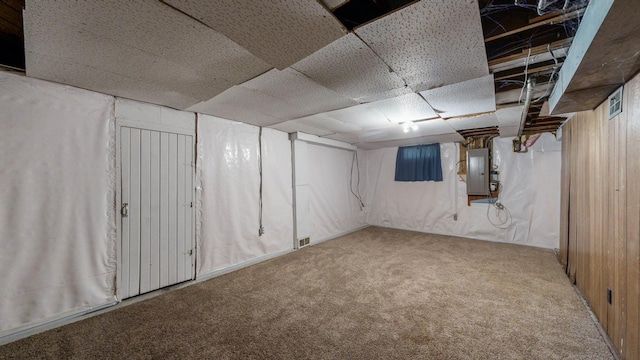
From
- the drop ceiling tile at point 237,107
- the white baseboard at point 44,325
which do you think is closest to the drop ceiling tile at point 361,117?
the drop ceiling tile at point 237,107

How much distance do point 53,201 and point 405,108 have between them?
137 inches

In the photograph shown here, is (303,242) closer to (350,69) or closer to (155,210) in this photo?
(155,210)

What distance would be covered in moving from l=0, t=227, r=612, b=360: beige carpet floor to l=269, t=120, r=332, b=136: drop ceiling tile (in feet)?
6.77

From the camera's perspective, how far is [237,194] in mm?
3352

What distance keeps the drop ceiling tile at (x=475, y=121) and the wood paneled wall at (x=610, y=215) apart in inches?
30.8

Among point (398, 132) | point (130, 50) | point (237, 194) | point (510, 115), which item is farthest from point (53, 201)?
point (510, 115)

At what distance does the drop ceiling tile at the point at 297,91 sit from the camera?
1.89m

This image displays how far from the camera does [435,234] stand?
5.05 m

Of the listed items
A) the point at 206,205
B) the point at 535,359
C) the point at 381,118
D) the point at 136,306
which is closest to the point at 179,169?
the point at 206,205

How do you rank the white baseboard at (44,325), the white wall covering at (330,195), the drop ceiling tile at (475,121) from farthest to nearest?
the white wall covering at (330,195) → the drop ceiling tile at (475,121) → the white baseboard at (44,325)

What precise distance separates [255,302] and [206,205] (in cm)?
138

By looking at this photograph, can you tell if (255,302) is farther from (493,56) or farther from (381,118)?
(493,56)

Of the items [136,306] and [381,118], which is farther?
[381,118]

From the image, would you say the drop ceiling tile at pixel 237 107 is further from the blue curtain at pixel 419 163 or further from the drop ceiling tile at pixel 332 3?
the blue curtain at pixel 419 163
